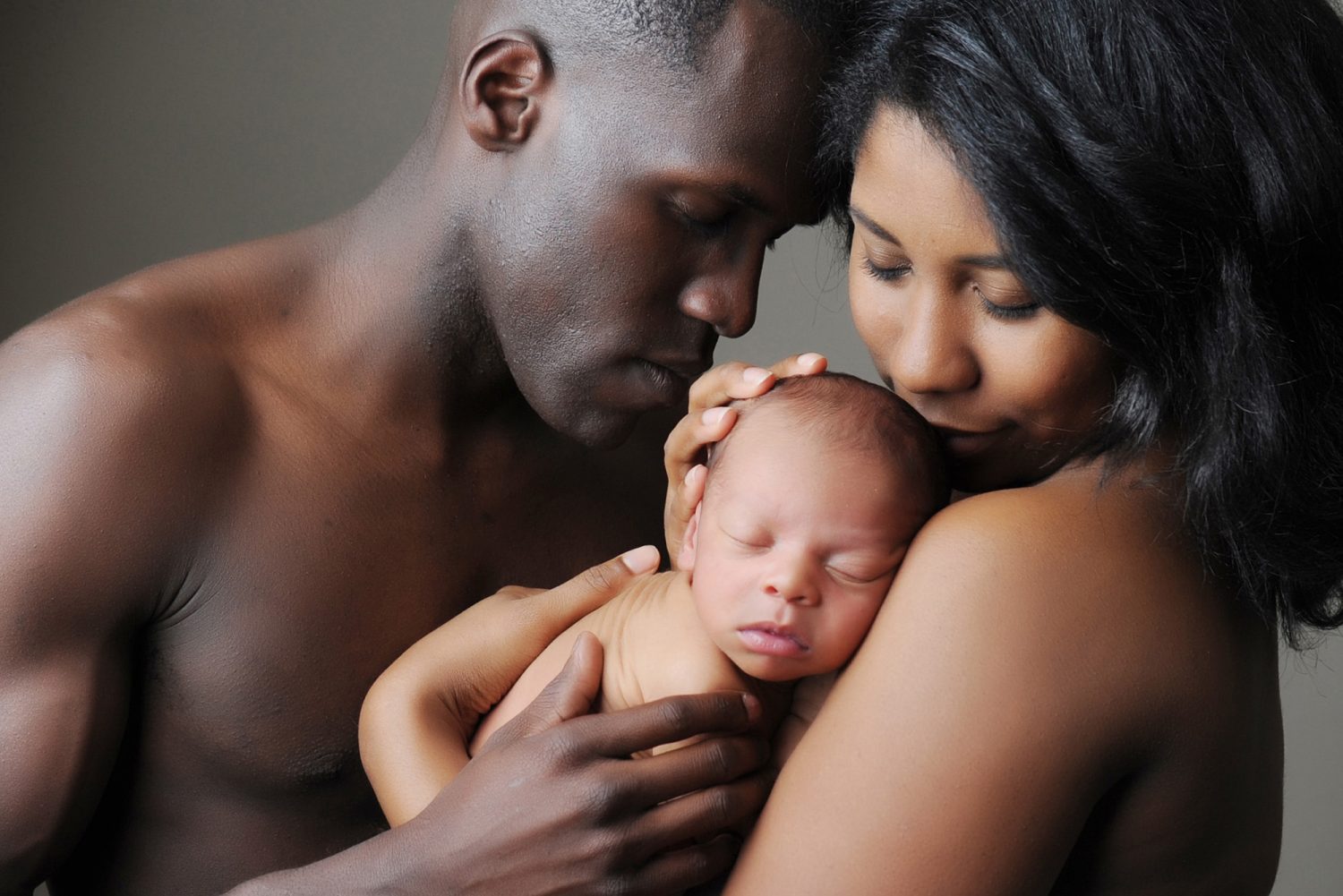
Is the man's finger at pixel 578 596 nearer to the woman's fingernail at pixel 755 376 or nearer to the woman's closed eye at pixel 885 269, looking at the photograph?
the woman's fingernail at pixel 755 376

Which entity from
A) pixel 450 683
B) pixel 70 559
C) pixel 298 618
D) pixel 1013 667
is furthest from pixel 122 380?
pixel 1013 667

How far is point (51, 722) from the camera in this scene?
1321mm

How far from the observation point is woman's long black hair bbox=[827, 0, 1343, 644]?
104 centimetres

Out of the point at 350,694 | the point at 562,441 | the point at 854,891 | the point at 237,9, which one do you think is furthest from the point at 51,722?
the point at 237,9

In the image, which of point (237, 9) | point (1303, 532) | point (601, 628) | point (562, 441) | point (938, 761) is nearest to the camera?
point (938, 761)

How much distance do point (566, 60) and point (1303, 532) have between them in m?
0.79

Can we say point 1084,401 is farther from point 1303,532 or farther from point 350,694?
point 350,694

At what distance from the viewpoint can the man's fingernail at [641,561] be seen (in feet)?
4.70

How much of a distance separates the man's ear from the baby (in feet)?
1.39

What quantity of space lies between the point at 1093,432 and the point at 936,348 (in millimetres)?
133

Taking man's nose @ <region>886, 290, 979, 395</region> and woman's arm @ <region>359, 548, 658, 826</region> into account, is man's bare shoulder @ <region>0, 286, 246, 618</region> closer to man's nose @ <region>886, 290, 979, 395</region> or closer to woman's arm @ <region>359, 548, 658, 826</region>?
woman's arm @ <region>359, 548, 658, 826</region>

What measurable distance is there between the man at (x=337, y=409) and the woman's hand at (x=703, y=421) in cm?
13

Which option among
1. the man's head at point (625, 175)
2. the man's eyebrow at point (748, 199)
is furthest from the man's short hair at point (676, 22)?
the man's eyebrow at point (748, 199)

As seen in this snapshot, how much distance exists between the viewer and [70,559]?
132cm
